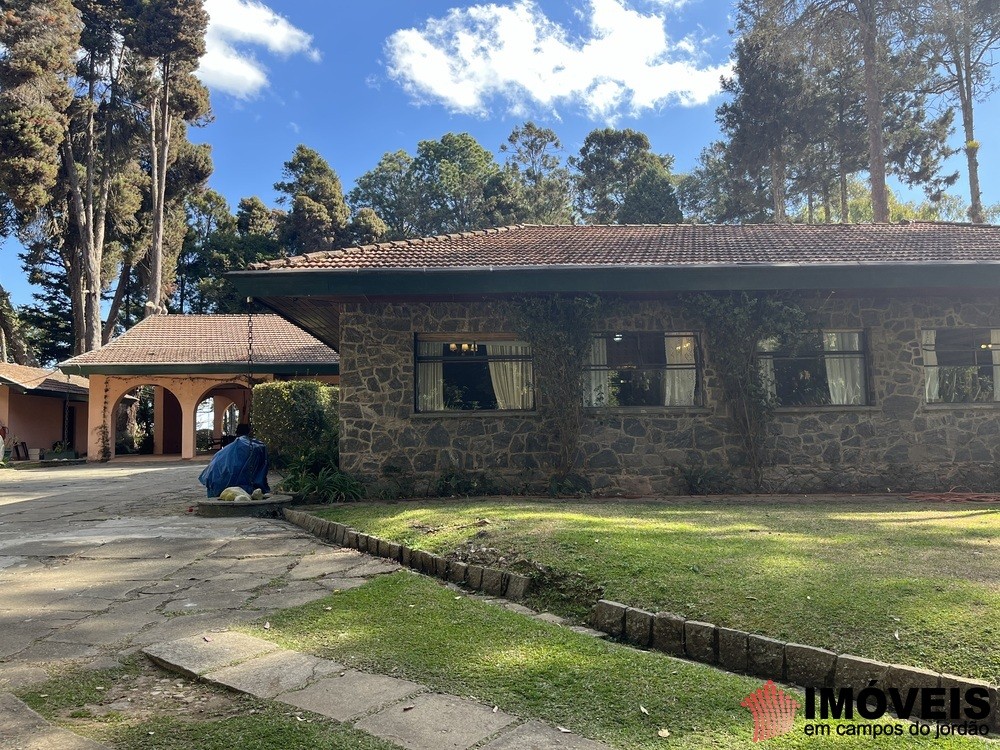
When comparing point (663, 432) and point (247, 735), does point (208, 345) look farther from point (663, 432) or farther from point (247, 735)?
point (247, 735)

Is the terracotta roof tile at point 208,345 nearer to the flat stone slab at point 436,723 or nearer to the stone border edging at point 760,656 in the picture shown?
the stone border edging at point 760,656

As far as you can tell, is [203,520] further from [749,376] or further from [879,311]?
[879,311]

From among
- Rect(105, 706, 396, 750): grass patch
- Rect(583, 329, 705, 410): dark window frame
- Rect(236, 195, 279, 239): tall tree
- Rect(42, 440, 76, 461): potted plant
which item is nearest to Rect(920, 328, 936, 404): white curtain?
Rect(583, 329, 705, 410): dark window frame

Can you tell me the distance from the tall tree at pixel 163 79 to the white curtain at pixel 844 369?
87.6 feet

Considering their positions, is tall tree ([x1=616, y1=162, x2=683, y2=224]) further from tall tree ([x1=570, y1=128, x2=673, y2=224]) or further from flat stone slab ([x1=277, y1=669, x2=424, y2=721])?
flat stone slab ([x1=277, y1=669, x2=424, y2=721])

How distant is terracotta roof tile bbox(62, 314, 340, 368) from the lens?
65.8ft

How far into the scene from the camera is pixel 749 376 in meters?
9.45

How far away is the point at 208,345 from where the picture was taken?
21406mm

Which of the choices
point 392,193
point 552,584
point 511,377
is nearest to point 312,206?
point 392,193

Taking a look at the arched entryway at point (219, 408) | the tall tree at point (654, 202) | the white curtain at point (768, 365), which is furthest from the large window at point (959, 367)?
the tall tree at point (654, 202)

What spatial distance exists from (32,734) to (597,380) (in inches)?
315

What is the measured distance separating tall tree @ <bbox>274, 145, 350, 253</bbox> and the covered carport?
1147 centimetres

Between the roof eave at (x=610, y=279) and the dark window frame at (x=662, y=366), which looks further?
the dark window frame at (x=662, y=366)

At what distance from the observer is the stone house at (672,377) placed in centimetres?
946
